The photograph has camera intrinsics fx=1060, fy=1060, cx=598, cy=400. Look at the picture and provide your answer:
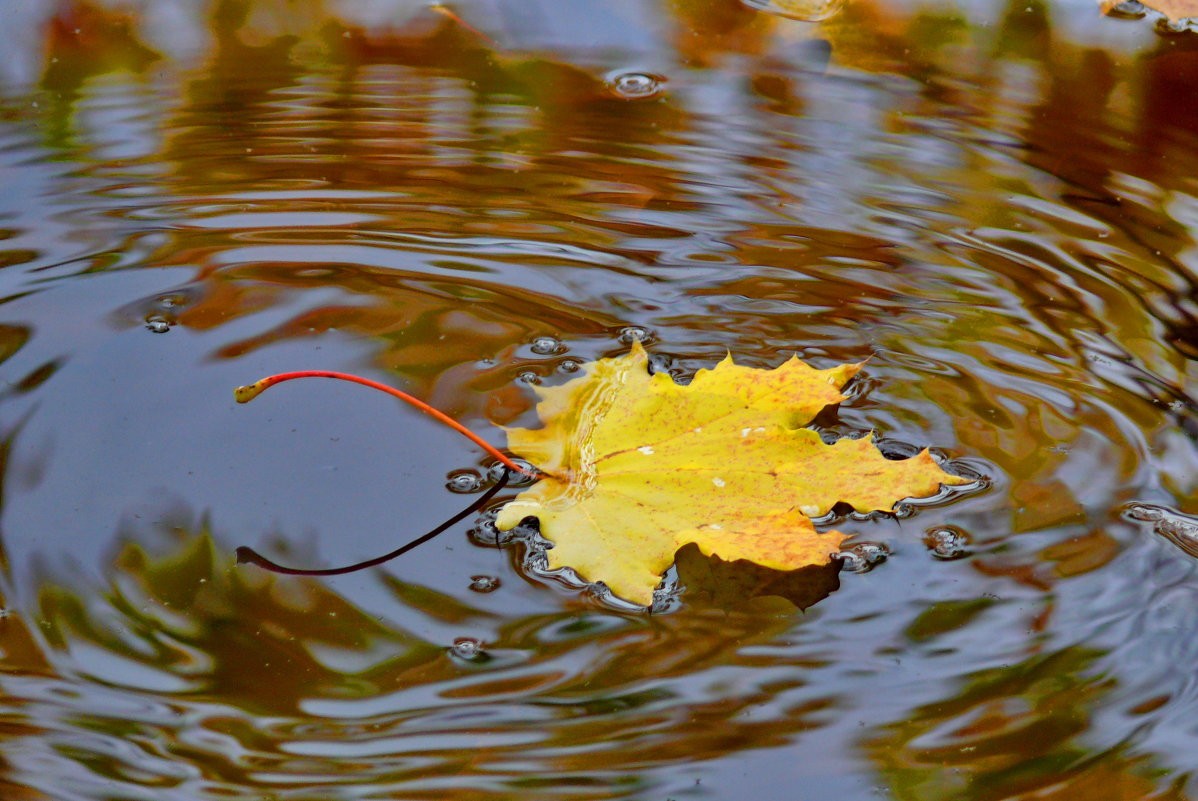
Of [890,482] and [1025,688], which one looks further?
[890,482]

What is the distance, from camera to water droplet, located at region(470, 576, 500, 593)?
4.24 ft

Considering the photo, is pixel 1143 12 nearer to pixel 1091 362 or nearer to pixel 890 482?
pixel 1091 362

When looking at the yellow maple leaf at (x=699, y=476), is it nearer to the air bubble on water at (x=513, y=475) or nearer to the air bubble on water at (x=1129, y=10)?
the air bubble on water at (x=513, y=475)

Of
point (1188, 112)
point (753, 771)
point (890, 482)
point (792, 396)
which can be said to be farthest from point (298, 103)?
point (1188, 112)

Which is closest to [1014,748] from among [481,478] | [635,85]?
[481,478]

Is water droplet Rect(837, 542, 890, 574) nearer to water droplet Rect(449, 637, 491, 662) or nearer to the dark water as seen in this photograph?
the dark water

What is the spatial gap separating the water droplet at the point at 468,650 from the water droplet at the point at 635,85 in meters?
1.50

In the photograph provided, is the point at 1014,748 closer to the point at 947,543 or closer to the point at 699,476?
the point at 947,543

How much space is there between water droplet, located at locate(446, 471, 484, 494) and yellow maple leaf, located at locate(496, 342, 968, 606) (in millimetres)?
69

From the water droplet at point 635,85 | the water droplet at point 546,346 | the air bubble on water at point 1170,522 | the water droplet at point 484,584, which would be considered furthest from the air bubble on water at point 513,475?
the water droplet at point 635,85

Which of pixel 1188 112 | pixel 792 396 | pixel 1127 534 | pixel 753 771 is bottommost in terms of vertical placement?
pixel 753 771

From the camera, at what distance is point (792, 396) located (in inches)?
55.9

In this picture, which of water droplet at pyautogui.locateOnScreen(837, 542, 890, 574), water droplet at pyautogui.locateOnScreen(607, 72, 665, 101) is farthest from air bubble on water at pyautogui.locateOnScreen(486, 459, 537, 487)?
water droplet at pyautogui.locateOnScreen(607, 72, 665, 101)

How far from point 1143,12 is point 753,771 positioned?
241 cm
